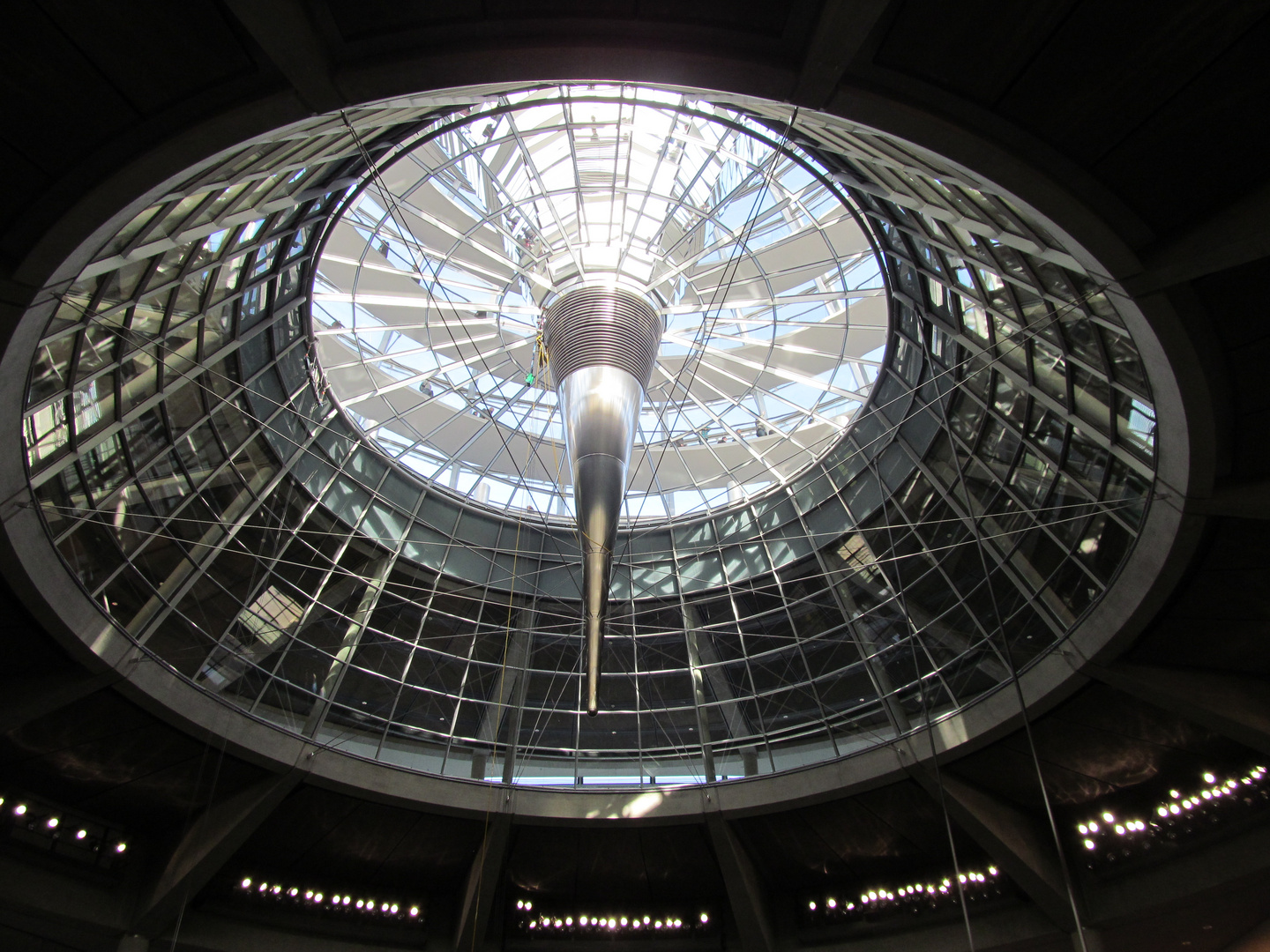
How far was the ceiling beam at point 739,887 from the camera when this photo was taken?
22938mm

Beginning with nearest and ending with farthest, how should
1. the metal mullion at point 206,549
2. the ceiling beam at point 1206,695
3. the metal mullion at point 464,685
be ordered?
1. the ceiling beam at point 1206,695
2. the metal mullion at point 206,549
3. the metal mullion at point 464,685

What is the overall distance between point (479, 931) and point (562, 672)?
776 centimetres

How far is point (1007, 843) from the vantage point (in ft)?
68.9

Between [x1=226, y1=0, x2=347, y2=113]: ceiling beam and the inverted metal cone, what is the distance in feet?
35.8

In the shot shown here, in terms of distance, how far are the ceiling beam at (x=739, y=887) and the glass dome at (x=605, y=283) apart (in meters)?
10.7

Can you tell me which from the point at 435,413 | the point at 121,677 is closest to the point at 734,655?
the point at 435,413

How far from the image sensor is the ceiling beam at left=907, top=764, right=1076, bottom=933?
20781 mm

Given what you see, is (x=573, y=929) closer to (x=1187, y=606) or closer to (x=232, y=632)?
(x=232, y=632)

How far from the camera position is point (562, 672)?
26.7 m

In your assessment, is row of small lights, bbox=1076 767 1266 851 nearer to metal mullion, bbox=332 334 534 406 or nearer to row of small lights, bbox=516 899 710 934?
row of small lights, bbox=516 899 710 934

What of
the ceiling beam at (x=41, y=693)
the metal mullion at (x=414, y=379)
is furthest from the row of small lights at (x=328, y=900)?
the metal mullion at (x=414, y=379)

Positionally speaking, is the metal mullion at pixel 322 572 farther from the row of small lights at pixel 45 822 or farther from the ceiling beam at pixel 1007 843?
the ceiling beam at pixel 1007 843

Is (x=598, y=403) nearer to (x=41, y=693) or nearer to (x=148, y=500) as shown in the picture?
(x=148, y=500)

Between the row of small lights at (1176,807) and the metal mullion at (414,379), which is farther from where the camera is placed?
the metal mullion at (414,379)
